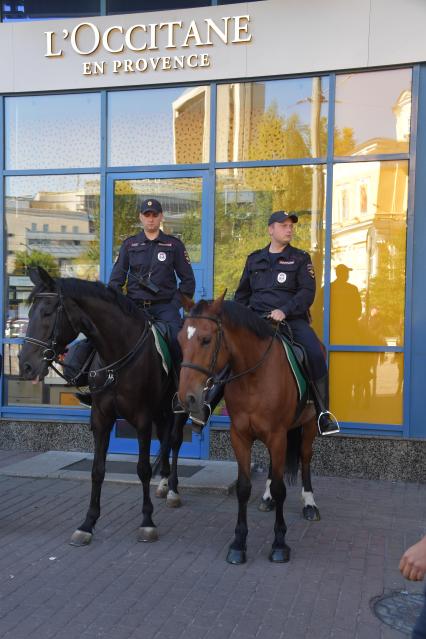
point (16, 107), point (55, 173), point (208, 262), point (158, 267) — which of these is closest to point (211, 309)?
point (158, 267)

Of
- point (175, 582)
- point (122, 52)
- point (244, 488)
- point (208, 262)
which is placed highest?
point (122, 52)

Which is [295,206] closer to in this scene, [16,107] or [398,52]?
[398,52]

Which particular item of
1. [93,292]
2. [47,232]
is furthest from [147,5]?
[93,292]

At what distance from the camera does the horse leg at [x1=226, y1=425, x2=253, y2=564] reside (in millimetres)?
4645

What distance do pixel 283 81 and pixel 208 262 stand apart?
7.76 ft

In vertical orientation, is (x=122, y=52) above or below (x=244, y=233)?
above

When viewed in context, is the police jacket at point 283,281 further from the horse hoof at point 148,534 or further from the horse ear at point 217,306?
the horse hoof at point 148,534

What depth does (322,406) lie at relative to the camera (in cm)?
543

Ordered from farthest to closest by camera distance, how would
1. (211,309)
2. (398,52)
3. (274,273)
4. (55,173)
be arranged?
(55,173)
(398,52)
(274,273)
(211,309)

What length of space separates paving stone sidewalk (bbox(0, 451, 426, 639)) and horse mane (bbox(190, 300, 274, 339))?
174 centimetres

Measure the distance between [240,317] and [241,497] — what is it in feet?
4.52

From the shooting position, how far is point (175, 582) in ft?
14.1

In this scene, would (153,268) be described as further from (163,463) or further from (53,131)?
(53,131)

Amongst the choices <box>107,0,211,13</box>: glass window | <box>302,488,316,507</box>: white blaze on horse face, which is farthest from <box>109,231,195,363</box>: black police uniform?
<box>107,0,211,13</box>: glass window
